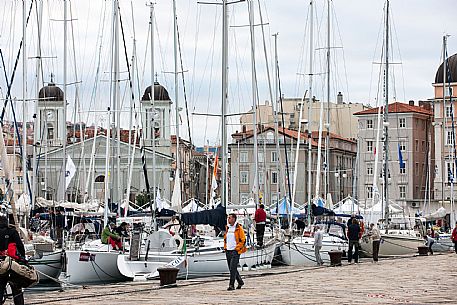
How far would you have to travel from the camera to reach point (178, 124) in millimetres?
52875

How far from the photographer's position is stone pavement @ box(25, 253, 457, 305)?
22.0 metres

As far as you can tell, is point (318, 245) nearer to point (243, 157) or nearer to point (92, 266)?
point (92, 266)

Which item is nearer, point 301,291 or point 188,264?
point 301,291

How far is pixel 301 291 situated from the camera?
24.6 meters

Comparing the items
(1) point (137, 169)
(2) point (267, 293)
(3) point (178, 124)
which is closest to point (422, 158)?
(1) point (137, 169)

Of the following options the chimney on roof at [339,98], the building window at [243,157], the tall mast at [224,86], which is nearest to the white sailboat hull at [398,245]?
the tall mast at [224,86]

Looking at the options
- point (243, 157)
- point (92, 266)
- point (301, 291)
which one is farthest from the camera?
point (243, 157)

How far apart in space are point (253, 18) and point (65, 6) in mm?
10328

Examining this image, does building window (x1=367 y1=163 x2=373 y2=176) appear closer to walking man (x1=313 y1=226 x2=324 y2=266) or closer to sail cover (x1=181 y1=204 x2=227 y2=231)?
walking man (x1=313 y1=226 x2=324 y2=266)

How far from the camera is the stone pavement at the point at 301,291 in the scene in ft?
72.1

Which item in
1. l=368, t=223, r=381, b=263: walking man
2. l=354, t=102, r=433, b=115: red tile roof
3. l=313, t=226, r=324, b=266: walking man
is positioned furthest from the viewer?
l=354, t=102, r=433, b=115: red tile roof

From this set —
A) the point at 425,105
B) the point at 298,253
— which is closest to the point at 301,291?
the point at 298,253

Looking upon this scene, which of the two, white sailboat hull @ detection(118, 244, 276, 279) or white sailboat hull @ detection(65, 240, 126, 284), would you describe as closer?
white sailboat hull @ detection(118, 244, 276, 279)

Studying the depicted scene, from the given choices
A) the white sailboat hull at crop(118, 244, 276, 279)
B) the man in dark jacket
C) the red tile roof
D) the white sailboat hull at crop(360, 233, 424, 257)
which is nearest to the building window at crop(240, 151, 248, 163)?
the red tile roof
